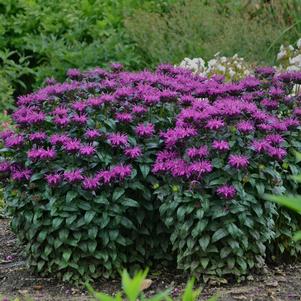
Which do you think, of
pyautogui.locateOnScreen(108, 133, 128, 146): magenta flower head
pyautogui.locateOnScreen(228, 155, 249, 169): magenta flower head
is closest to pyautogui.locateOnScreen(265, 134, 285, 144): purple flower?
pyautogui.locateOnScreen(228, 155, 249, 169): magenta flower head

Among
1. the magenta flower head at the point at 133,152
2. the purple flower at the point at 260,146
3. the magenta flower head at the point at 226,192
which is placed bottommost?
the magenta flower head at the point at 226,192

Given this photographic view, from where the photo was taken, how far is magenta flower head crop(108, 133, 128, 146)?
3787mm

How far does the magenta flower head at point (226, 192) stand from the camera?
3.55 m

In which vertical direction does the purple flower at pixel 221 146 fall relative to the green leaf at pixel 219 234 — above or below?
above

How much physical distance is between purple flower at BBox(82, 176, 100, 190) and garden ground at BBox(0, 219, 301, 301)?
650mm

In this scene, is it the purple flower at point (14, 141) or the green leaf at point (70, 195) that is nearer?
the green leaf at point (70, 195)

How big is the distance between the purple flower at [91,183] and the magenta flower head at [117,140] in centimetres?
22

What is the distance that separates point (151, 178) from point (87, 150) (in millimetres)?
434

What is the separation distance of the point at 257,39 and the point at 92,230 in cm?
459

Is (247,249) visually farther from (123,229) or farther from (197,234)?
(123,229)

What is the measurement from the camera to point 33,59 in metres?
9.73

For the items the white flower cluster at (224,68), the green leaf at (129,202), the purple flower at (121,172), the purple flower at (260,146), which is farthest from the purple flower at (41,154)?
the white flower cluster at (224,68)

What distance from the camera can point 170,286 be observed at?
3635 millimetres

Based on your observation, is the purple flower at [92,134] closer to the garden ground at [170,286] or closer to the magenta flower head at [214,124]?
the magenta flower head at [214,124]
